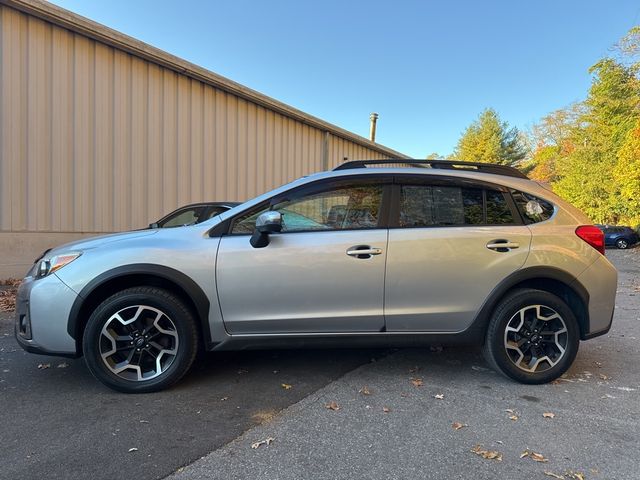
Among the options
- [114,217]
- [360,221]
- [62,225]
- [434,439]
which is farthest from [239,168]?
Answer: [434,439]

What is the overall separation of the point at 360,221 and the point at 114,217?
25.1ft

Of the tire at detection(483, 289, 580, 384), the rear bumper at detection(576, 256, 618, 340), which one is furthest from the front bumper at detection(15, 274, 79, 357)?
the rear bumper at detection(576, 256, 618, 340)

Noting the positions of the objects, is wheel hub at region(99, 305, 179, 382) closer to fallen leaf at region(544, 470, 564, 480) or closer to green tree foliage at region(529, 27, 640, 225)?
fallen leaf at region(544, 470, 564, 480)

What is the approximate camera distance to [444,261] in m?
3.50

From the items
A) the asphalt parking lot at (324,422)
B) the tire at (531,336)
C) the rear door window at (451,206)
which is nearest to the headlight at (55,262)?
the asphalt parking lot at (324,422)

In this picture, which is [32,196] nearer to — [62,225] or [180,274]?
[62,225]

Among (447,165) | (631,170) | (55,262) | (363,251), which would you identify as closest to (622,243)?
(631,170)

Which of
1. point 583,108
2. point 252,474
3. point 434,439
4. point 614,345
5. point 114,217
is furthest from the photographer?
point 583,108

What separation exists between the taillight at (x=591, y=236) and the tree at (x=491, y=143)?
49598 mm

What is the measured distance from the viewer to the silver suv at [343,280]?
10.9ft

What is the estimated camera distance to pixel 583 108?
3366 centimetres

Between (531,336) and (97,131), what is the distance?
8909 mm

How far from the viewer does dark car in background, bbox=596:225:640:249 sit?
25172mm

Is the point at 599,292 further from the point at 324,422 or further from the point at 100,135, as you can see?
the point at 100,135
